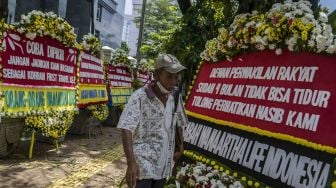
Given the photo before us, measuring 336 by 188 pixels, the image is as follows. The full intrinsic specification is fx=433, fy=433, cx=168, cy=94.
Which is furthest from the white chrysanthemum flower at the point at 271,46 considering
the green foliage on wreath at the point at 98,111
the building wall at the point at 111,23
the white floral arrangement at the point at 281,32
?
the building wall at the point at 111,23

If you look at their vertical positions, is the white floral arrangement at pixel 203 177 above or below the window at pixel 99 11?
below

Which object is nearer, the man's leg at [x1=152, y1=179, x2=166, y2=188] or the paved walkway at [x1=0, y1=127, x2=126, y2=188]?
the man's leg at [x1=152, y1=179, x2=166, y2=188]

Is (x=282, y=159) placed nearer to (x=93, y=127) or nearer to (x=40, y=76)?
(x=40, y=76)

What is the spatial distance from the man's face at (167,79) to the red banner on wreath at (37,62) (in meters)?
4.45

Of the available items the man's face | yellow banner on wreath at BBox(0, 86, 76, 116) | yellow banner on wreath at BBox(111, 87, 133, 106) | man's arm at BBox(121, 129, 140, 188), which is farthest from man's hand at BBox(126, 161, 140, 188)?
yellow banner on wreath at BBox(111, 87, 133, 106)

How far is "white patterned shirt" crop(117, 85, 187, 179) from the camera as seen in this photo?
3.62 meters

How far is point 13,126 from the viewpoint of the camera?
311 inches

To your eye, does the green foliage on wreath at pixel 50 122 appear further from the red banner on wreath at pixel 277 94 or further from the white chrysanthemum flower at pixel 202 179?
the white chrysanthemum flower at pixel 202 179

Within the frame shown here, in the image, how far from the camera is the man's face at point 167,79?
12.1ft

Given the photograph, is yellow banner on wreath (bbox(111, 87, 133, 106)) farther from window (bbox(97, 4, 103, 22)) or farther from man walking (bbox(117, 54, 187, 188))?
window (bbox(97, 4, 103, 22))

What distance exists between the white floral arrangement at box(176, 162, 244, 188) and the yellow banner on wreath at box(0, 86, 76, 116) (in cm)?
373

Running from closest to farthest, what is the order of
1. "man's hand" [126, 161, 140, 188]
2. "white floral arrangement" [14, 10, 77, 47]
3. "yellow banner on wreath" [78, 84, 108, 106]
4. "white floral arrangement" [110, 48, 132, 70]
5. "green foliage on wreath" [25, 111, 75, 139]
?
"man's hand" [126, 161, 140, 188] → "white floral arrangement" [14, 10, 77, 47] → "green foliage on wreath" [25, 111, 75, 139] → "yellow banner on wreath" [78, 84, 108, 106] → "white floral arrangement" [110, 48, 132, 70]

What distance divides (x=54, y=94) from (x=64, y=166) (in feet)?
5.76

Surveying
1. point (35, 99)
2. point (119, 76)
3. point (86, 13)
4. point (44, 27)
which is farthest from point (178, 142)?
point (86, 13)
